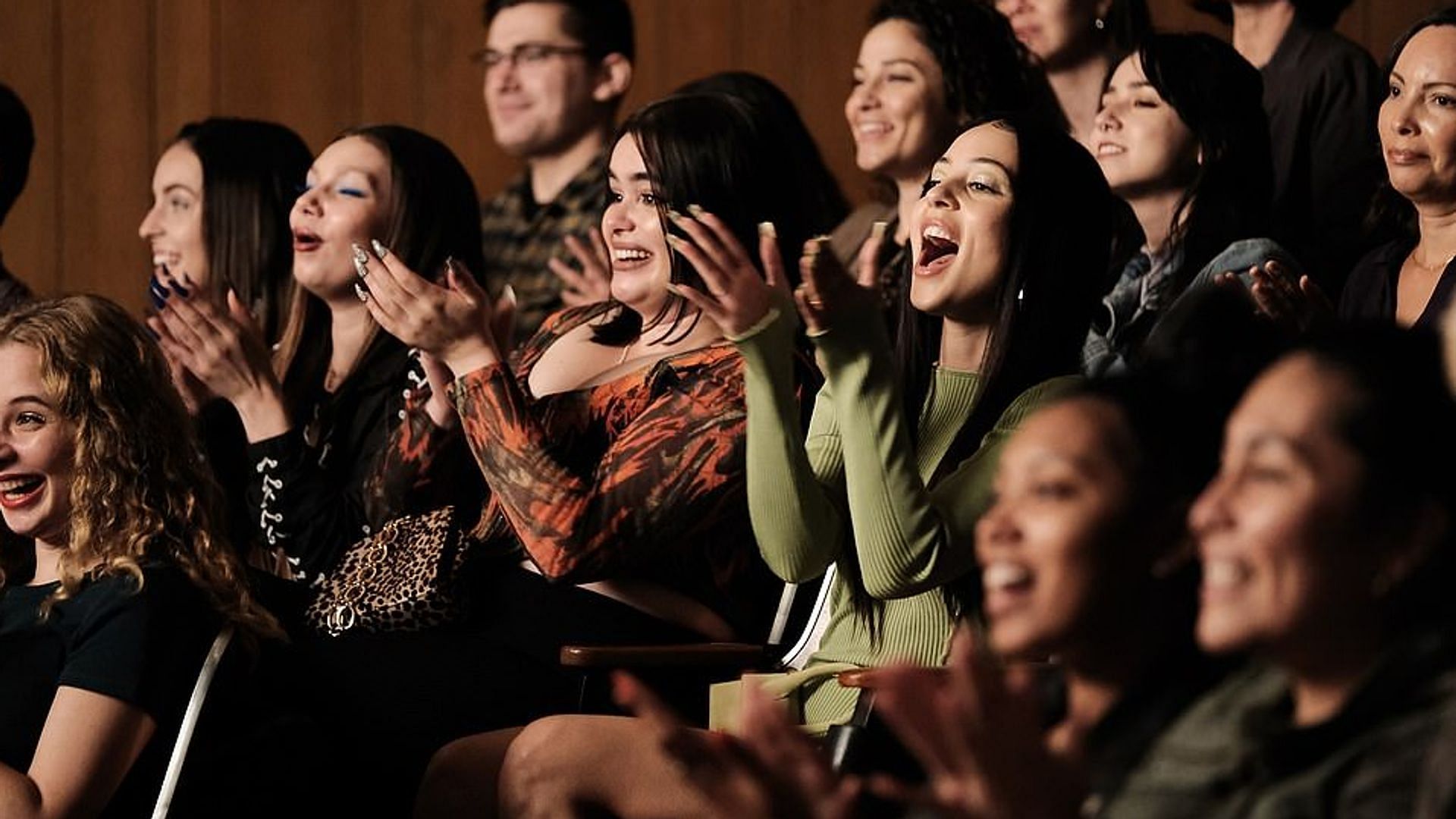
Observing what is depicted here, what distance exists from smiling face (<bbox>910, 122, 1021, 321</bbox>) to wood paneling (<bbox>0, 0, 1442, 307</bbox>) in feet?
8.24

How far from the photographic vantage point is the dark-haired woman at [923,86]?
3.46 m

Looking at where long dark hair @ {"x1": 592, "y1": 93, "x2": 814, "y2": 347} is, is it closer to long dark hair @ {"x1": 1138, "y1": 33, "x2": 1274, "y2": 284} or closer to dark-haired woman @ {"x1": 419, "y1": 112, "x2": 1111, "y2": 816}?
dark-haired woman @ {"x1": 419, "y1": 112, "x2": 1111, "y2": 816}

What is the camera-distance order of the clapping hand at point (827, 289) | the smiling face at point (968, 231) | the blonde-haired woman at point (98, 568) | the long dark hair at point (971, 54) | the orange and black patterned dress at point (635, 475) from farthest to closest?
1. the long dark hair at point (971, 54)
2. the orange and black patterned dress at point (635, 475)
3. the smiling face at point (968, 231)
4. the blonde-haired woman at point (98, 568)
5. the clapping hand at point (827, 289)

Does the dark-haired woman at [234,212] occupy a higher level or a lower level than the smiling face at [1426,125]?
lower

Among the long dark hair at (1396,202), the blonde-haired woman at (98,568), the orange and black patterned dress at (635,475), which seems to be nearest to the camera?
the blonde-haired woman at (98,568)

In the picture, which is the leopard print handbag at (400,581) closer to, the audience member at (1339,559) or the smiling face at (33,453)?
the smiling face at (33,453)

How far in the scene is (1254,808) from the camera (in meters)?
1.29

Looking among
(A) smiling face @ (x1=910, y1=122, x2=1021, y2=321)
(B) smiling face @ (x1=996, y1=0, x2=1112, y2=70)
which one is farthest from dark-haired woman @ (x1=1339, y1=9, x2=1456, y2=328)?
(B) smiling face @ (x1=996, y1=0, x2=1112, y2=70)

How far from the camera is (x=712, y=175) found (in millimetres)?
2684

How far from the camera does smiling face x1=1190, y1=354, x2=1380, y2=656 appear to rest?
50.1 inches

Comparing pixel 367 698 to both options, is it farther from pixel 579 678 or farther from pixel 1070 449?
pixel 1070 449

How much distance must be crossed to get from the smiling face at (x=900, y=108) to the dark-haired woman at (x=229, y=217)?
0.88 m

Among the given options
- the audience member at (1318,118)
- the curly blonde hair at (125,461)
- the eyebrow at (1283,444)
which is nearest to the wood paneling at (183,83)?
the audience member at (1318,118)

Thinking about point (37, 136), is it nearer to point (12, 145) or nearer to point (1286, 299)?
point (12, 145)
